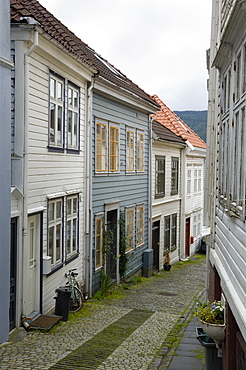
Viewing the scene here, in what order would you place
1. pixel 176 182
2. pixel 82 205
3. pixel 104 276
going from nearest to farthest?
1. pixel 82 205
2. pixel 104 276
3. pixel 176 182

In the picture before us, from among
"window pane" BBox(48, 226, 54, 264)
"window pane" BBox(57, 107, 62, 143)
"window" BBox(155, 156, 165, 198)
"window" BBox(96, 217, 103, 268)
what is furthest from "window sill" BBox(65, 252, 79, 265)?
"window" BBox(155, 156, 165, 198)

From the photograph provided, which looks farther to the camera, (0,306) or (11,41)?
(11,41)

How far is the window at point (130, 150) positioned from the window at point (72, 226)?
15.8 feet

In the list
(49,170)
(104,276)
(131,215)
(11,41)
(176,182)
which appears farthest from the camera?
(176,182)

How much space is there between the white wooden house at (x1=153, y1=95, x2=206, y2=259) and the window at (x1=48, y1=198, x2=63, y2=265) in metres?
13.8

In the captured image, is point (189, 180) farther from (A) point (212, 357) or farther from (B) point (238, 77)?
(B) point (238, 77)

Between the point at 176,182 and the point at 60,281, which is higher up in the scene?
the point at 176,182

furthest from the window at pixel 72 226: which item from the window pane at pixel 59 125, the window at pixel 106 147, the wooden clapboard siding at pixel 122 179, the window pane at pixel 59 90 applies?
the window pane at pixel 59 90

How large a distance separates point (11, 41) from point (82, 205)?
5090 millimetres

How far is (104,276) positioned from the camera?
14.7 metres

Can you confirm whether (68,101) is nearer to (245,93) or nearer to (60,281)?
(60,281)

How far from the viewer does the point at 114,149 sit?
52.3ft

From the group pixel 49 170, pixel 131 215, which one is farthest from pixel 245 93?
pixel 131 215

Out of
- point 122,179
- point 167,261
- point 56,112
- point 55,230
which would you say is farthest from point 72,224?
point 167,261
